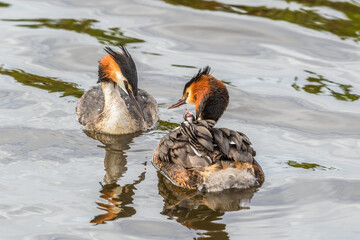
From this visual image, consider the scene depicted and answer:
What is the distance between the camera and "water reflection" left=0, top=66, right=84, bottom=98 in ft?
35.3

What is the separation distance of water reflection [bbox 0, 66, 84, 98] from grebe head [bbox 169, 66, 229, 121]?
102 inches

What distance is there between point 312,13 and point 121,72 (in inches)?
229

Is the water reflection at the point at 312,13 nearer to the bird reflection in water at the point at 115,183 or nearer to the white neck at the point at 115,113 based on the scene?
the white neck at the point at 115,113

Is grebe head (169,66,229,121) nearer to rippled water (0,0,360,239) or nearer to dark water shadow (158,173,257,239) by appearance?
rippled water (0,0,360,239)

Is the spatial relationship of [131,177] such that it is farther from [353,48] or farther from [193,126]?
[353,48]

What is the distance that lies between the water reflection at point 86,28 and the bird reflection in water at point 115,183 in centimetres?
335

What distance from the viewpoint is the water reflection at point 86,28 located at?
1271cm

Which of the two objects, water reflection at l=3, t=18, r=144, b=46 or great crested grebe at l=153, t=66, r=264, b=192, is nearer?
great crested grebe at l=153, t=66, r=264, b=192

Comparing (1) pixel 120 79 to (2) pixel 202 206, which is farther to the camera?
(1) pixel 120 79

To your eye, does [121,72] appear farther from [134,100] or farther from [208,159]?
[208,159]

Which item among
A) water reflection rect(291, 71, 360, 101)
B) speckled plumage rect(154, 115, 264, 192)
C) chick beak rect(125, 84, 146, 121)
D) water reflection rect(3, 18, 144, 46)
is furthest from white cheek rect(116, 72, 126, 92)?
water reflection rect(291, 71, 360, 101)

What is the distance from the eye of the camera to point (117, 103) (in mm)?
10039

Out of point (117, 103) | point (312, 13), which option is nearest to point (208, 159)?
→ point (117, 103)

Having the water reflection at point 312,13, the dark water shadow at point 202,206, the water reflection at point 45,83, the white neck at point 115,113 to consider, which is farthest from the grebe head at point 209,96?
the water reflection at point 312,13
